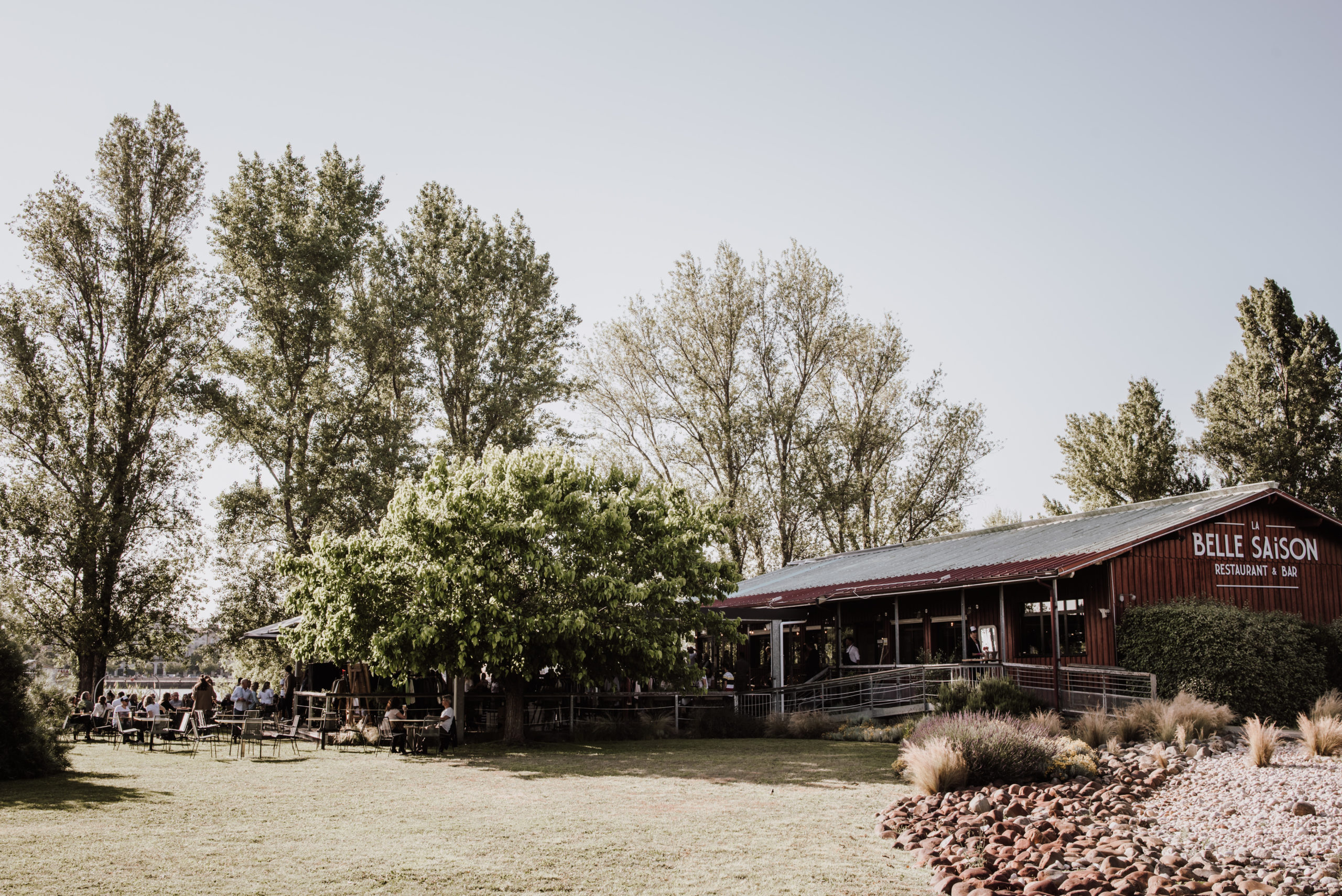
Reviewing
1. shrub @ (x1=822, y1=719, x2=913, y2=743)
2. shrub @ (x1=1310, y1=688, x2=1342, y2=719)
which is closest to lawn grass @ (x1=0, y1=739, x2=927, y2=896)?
shrub @ (x1=822, y1=719, x2=913, y2=743)

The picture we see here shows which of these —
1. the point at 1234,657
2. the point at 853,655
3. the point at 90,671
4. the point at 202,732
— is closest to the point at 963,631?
the point at 853,655

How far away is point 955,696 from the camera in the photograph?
18.5m

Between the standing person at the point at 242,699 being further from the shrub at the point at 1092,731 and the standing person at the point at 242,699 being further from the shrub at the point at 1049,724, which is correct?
the shrub at the point at 1092,731

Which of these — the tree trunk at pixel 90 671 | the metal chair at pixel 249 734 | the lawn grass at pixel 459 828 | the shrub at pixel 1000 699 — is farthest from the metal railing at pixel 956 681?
the tree trunk at pixel 90 671

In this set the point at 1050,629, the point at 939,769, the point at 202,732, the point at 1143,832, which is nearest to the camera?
the point at 1143,832

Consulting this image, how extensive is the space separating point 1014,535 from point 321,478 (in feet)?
69.4

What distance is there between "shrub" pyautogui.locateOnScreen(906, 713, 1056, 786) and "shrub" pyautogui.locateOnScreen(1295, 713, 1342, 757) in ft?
10.5

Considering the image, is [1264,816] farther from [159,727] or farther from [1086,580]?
[159,727]

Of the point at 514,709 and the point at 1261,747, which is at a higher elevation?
the point at 1261,747

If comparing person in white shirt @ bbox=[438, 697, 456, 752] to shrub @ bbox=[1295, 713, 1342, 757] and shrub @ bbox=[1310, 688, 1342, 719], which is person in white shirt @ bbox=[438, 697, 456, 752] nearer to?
shrub @ bbox=[1295, 713, 1342, 757]

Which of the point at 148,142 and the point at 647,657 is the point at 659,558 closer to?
the point at 647,657

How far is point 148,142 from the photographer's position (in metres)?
29.9

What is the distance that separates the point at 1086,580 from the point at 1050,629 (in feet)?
5.21

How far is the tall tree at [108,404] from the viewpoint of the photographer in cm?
2761
